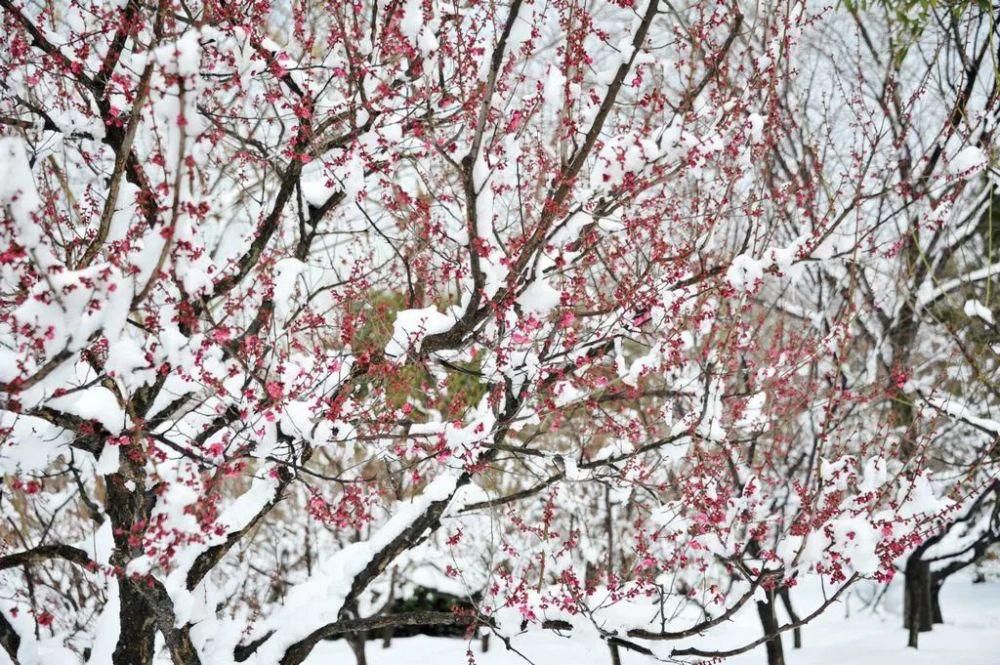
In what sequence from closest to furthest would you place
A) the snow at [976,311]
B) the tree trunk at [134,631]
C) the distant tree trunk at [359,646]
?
the tree trunk at [134,631] → the snow at [976,311] → the distant tree trunk at [359,646]

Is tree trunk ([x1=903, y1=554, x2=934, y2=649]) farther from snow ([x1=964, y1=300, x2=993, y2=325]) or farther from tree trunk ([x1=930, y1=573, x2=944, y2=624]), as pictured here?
snow ([x1=964, y1=300, x2=993, y2=325])

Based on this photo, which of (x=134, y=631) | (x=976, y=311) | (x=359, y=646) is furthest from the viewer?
(x=359, y=646)

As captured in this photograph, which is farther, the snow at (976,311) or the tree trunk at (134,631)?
the snow at (976,311)

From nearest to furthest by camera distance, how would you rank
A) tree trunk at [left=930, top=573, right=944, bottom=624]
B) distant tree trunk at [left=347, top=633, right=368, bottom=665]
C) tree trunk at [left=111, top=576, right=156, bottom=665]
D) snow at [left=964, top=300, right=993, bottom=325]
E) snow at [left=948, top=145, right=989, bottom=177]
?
tree trunk at [left=111, top=576, right=156, bottom=665] < snow at [left=948, top=145, right=989, bottom=177] < snow at [left=964, top=300, right=993, bottom=325] < distant tree trunk at [left=347, top=633, right=368, bottom=665] < tree trunk at [left=930, top=573, right=944, bottom=624]

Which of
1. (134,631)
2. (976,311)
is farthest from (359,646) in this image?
(976,311)

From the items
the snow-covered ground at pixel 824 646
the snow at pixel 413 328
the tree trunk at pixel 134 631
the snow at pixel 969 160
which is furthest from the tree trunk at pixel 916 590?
the tree trunk at pixel 134 631

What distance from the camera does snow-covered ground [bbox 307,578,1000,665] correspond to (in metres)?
8.62

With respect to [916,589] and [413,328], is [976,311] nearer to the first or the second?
[916,589]

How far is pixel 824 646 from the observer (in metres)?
10.5

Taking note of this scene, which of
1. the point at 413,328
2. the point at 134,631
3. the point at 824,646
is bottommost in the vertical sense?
the point at 824,646

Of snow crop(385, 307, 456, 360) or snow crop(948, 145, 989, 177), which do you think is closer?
snow crop(385, 307, 456, 360)

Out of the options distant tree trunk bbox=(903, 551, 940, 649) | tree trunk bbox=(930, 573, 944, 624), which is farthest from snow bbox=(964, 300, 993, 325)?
tree trunk bbox=(930, 573, 944, 624)

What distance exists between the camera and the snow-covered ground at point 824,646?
8.62 m

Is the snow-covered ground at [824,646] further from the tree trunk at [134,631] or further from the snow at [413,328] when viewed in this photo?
the snow at [413,328]
